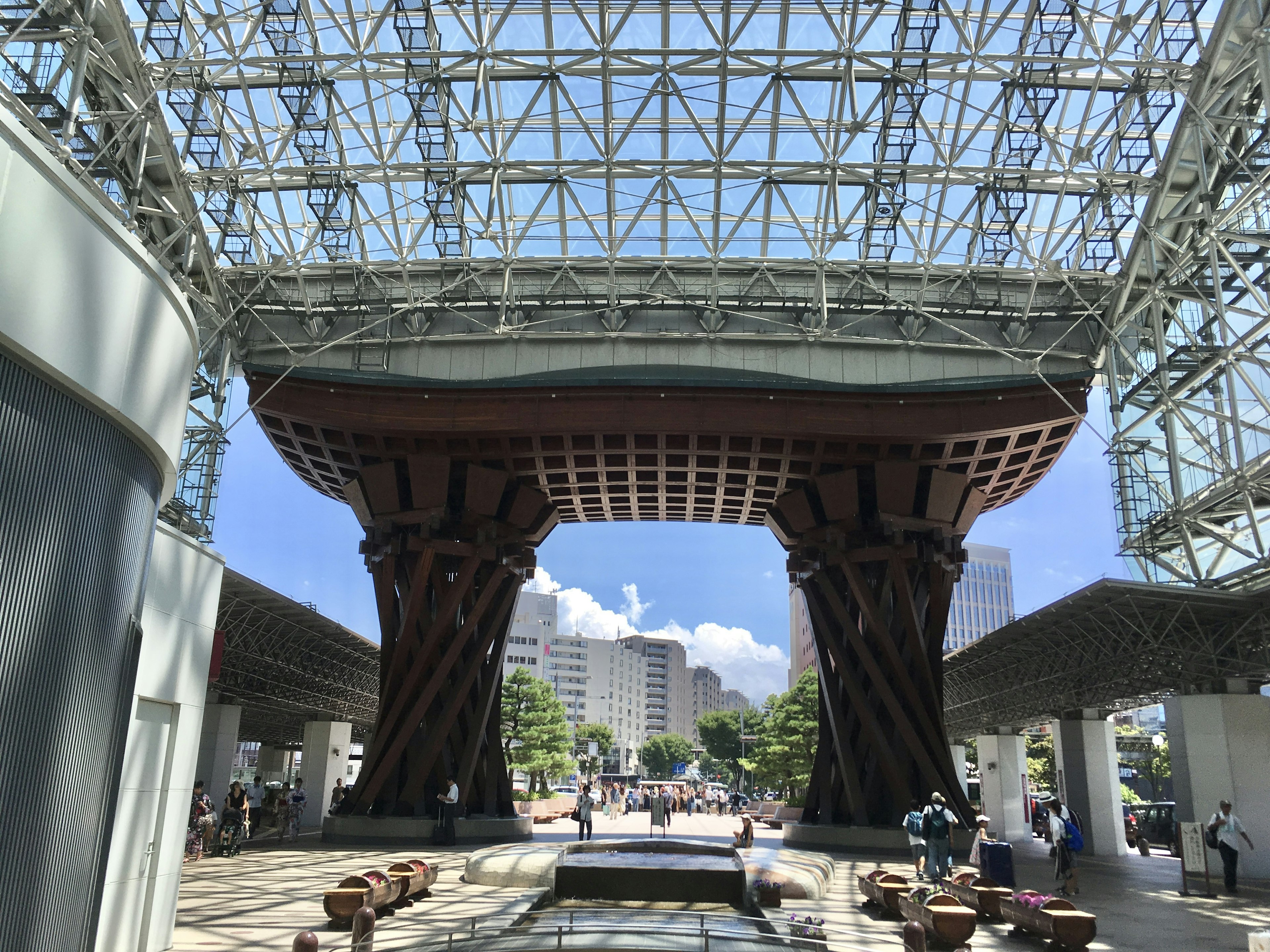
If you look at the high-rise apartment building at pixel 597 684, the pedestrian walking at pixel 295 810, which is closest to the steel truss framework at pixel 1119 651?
the pedestrian walking at pixel 295 810

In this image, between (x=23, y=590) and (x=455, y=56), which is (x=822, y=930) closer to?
(x=23, y=590)

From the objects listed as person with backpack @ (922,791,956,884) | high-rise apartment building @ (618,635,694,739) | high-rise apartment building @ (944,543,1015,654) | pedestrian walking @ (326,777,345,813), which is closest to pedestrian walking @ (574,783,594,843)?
pedestrian walking @ (326,777,345,813)

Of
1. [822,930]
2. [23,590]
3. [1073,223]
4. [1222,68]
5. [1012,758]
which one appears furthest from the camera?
[1012,758]

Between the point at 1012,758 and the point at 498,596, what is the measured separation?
1218 inches

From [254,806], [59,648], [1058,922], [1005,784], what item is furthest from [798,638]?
[59,648]

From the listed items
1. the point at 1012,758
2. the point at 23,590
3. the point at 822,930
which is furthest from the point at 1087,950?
the point at 1012,758

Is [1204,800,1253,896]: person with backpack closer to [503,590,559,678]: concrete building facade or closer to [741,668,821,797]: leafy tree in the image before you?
[741,668,821,797]: leafy tree

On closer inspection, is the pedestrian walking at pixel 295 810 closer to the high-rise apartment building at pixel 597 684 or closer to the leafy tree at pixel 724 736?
the leafy tree at pixel 724 736

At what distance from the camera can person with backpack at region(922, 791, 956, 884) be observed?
1816cm

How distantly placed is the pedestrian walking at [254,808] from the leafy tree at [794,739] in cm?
2860

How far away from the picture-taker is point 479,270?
99.5 ft

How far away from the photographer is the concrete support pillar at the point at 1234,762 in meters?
23.5

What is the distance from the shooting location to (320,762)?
4341 cm

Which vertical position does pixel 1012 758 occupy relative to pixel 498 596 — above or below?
below
